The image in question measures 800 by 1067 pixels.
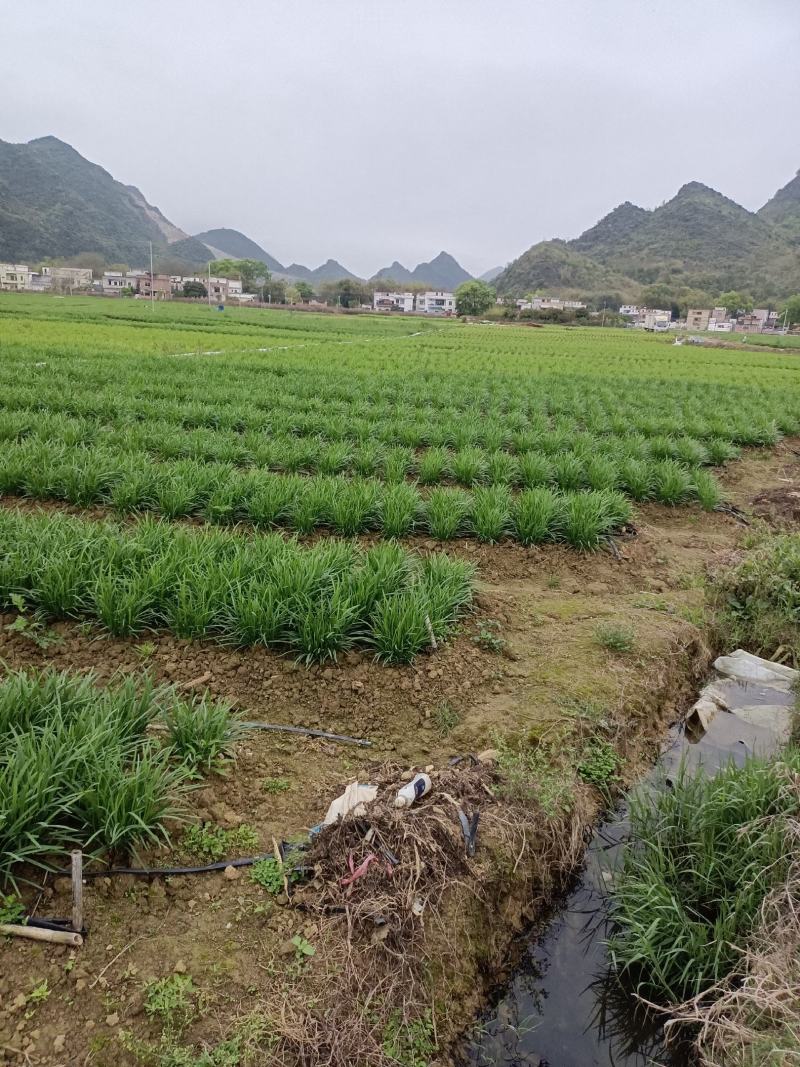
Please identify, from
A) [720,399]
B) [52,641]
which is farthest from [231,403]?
[720,399]

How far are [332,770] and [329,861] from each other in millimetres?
610

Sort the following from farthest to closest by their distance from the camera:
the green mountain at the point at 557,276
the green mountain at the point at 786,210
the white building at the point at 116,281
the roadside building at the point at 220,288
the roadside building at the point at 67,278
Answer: the green mountain at the point at 786,210 → the green mountain at the point at 557,276 → the roadside building at the point at 220,288 → the white building at the point at 116,281 → the roadside building at the point at 67,278

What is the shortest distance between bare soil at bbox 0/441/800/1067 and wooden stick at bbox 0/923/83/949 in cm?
3

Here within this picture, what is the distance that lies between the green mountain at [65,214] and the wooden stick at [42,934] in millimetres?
121602

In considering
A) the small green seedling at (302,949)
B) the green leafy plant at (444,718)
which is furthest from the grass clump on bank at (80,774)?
the green leafy plant at (444,718)

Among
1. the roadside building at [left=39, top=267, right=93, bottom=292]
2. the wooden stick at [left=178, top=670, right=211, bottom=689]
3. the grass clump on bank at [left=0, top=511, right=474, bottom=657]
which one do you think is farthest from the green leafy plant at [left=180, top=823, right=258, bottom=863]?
the roadside building at [left=39, top=267, right=93, bottom=292]

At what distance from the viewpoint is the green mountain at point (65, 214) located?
104 meters

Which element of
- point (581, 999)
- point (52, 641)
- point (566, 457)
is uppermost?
point (566, 457)

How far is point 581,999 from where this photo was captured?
96.7 inches

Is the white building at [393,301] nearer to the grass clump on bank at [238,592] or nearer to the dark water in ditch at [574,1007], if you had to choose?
the grass clump on bank at [238,592]

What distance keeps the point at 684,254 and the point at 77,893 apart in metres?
160

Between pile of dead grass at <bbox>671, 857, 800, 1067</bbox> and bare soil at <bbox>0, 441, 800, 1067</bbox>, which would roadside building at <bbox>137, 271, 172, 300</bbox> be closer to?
bare soil at <bbox>0, 441, 800, 1067</bbox>

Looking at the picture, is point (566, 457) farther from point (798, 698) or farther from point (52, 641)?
point (52, 641)

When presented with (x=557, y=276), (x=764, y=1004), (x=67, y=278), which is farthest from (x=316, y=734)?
(x=557, y=276)
